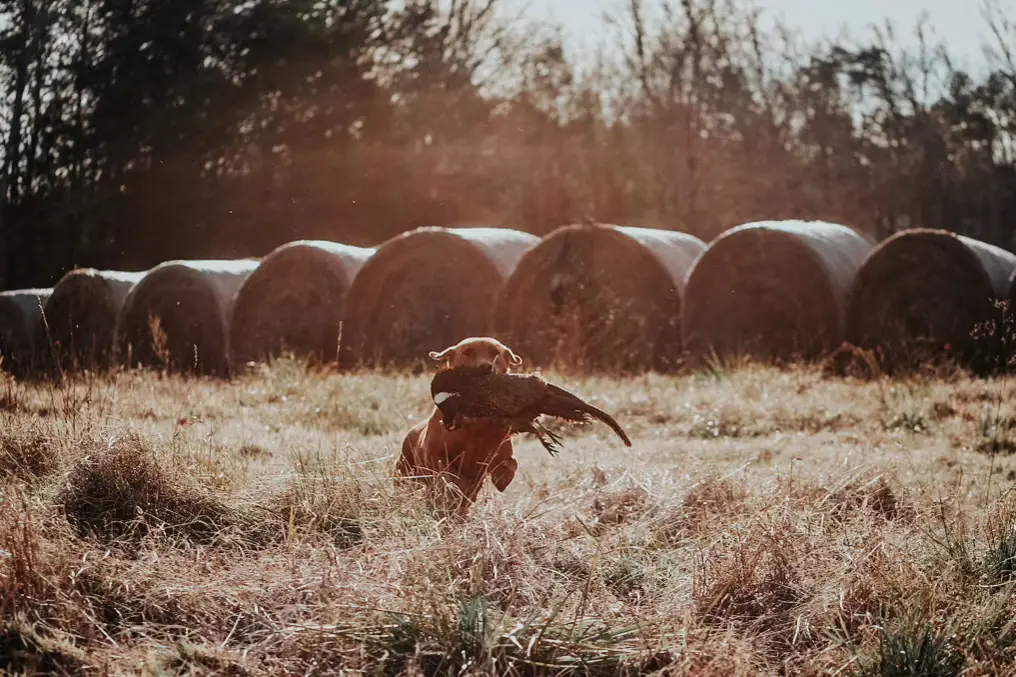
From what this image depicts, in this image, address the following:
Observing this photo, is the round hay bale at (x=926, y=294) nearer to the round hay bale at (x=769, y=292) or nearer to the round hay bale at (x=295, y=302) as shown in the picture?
the round hay bale at (x=769, y=292)

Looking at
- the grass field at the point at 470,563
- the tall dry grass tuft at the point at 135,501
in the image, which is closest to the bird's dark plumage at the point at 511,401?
the grass field at the point at 470,563

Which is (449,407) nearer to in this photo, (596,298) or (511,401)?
(511,401)

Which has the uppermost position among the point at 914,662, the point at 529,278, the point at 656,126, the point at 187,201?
the point at 656,126

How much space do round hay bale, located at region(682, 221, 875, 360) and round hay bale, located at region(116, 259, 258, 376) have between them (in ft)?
21.9

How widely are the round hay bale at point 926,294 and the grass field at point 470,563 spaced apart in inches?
239

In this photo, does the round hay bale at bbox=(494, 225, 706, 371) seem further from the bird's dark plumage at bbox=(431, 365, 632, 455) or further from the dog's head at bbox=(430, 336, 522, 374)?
the bird's dark plumage at bbox=(431, 365, 632, 455)

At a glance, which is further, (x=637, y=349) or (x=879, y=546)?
(x=637, y=349)

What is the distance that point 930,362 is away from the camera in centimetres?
1104

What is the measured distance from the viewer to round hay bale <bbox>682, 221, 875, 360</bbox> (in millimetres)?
13094

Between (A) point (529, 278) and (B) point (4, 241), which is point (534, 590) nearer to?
(A) point (529, 278)

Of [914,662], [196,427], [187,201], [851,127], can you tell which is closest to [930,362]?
[196,427]

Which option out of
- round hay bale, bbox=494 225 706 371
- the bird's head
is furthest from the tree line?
the bird's head

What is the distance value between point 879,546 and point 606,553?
1.03 meters

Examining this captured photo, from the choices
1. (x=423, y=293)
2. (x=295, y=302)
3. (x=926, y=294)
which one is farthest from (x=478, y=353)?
(x=295, y=302)
